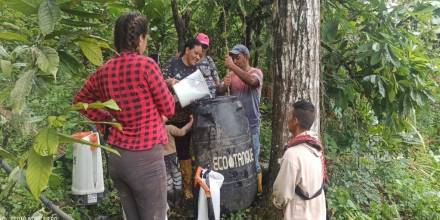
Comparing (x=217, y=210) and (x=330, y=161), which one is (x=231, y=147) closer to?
(x=217, y=210)

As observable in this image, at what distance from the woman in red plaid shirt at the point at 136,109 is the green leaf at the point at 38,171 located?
1.40 metres

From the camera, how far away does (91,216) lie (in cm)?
372

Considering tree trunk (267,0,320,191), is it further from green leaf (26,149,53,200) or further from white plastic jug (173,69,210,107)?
green leaf (26,149,53,200)

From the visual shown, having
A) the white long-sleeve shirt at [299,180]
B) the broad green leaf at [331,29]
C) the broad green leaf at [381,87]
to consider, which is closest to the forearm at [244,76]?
the broad green leaf at [331,29]

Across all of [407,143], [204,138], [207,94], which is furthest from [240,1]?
[407,143]

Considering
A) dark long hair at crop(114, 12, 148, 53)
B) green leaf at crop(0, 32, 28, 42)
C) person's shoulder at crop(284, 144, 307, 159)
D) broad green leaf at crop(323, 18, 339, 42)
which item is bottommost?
person's shoulder at crop(284, 144, 307, 159)

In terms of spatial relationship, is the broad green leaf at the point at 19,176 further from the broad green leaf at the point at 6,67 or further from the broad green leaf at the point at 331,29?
the broad green leaf at the point at 331,29

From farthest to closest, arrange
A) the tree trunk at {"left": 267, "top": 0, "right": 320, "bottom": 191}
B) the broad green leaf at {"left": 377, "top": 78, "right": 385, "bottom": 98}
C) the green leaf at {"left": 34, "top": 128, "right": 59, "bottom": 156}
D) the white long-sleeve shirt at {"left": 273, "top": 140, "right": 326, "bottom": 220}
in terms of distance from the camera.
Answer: the broad green leaf at {"left": 377, "top": 78, "right": 385, "bottom": 98}, the tree trunk at {"left": 267, "top": 0, "right": 320, "bottom": 191}, the white long-sleeve shirt at {"left": 273, "top": 140, "right": 326, "bottom": 220}, the green leaf at {"left": 34, "top": 128, "right": 59, "bottom": 156}

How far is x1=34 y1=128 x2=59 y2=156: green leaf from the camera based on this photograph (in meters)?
0.96

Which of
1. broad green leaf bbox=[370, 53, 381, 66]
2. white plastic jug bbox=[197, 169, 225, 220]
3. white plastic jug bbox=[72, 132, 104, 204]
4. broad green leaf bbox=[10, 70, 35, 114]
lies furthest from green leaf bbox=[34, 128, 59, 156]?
broad green leaf bbox=[370, 53, 381, 66]

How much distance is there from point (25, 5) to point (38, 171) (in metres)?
0.42

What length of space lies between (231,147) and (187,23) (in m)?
2.00

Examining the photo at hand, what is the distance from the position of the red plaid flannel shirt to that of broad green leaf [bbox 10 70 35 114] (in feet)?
4.02

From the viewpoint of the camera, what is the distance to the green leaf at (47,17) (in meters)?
1.12
